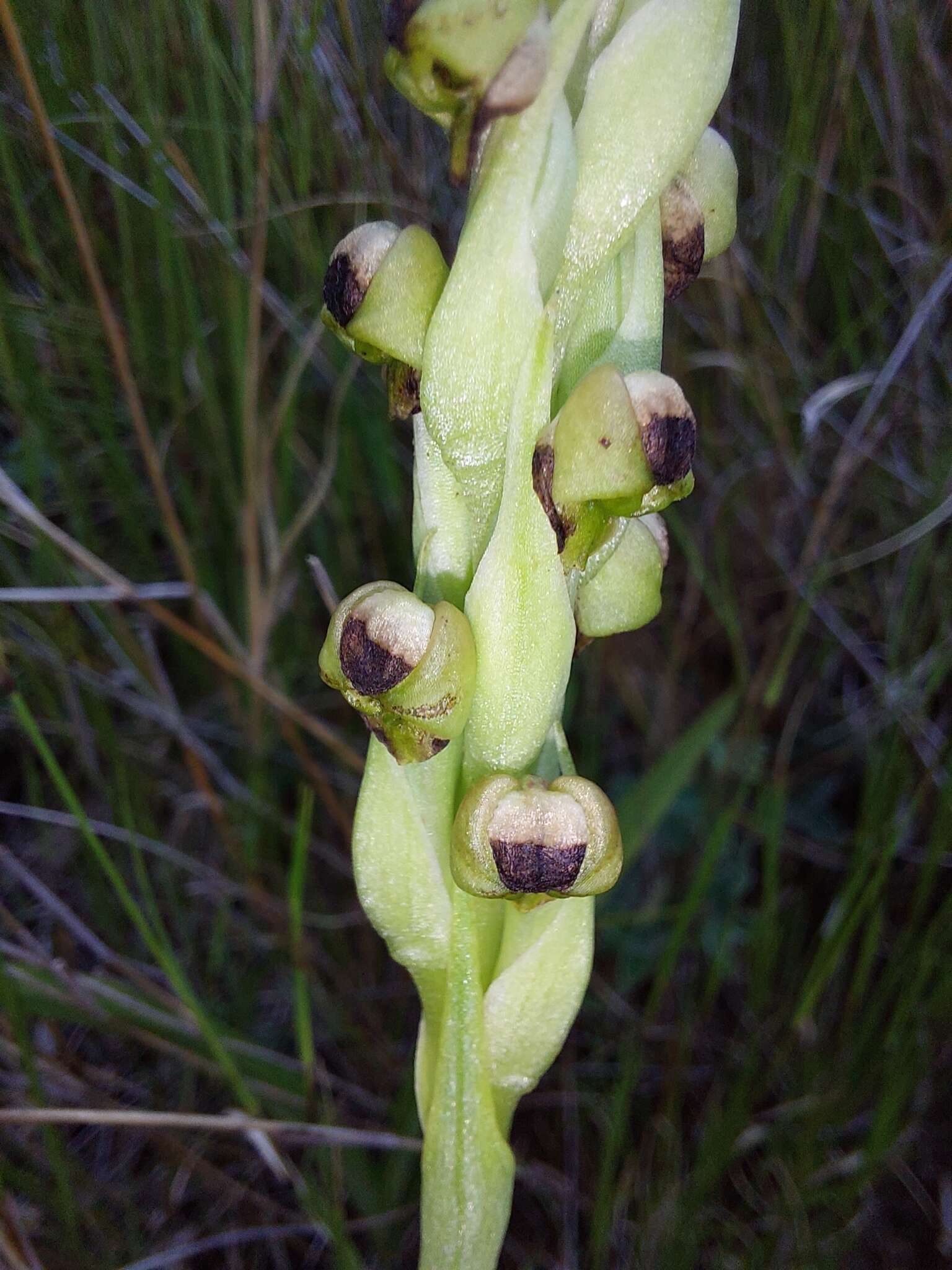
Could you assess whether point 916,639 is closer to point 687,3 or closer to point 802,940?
point 802,940

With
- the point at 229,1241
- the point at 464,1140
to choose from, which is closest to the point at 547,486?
the point at 464,1140

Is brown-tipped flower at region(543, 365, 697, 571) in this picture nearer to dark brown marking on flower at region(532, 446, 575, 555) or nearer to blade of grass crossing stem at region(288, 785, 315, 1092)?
dark brown marking on flower at region(532, 446, 575, 555)

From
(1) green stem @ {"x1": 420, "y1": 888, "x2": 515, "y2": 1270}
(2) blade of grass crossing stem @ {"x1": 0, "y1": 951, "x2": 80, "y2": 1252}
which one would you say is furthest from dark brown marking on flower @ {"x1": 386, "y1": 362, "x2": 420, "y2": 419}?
(2) blade of grass crossing stem @ {"x1": 0, "y1": 951, "x2": 80, "y2": 1252}

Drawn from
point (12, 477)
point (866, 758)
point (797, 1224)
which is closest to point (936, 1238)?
point (797, 1224)

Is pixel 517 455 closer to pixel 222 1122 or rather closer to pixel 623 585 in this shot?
pixel 623 585

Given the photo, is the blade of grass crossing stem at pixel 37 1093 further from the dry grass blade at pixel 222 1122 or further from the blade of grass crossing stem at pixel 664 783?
the blade of grass crossing stem at pixel 664 783

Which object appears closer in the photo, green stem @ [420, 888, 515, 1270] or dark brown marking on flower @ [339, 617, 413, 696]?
dark brown marking on flower @ [339, 617, 413, 696]
